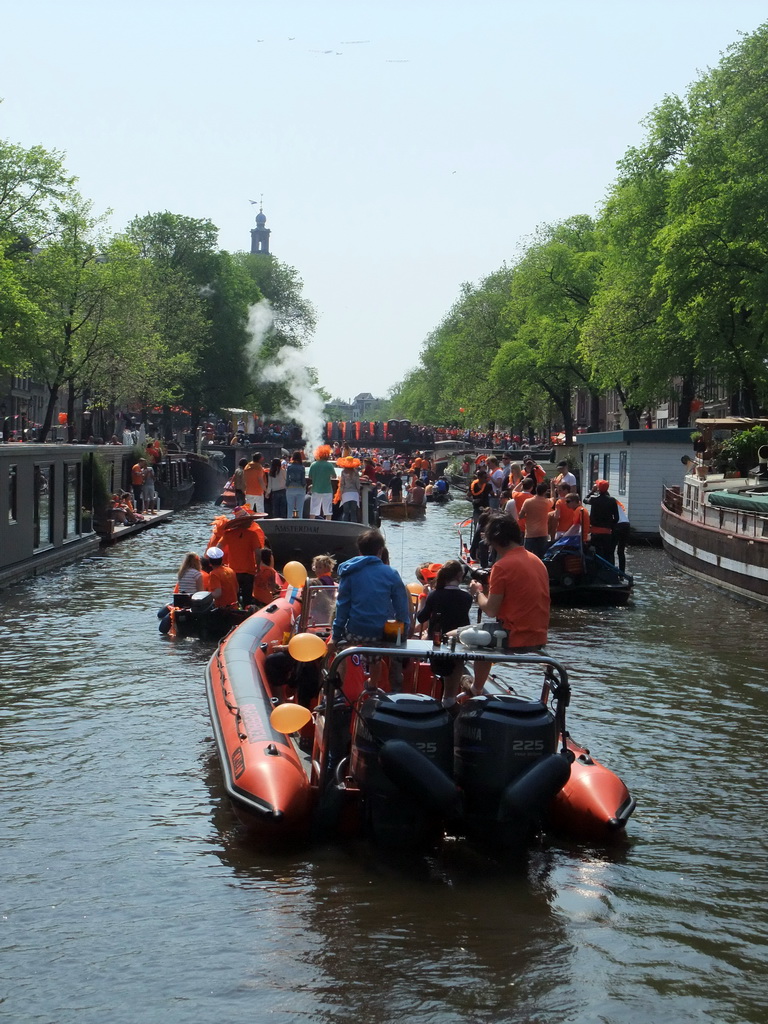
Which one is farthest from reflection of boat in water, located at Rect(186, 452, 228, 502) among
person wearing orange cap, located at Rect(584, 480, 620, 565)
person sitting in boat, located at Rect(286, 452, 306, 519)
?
person wearing orange cap, located at Rect(584, 480, 620, 565)

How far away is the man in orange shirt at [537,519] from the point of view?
21.2 m

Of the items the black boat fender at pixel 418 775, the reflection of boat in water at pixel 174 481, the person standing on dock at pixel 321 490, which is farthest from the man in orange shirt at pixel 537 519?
the reflection of boat in water at pixel 174 481

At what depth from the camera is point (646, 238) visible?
44.4 metres

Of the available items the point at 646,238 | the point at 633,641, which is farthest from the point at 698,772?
the point at 646,238

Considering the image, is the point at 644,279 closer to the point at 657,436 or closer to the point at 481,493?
the point at 657,436

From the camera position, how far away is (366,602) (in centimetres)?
948

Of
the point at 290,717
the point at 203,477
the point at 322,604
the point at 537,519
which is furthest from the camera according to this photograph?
the point at 203,477

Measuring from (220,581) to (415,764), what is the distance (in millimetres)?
9629

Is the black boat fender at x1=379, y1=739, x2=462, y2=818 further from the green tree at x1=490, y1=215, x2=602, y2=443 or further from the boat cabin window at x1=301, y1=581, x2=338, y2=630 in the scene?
the green tree at x1=490, y1=215, x2=602, y2=443

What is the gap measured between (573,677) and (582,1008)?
909 centimetres

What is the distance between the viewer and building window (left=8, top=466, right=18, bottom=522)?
24.3 meters

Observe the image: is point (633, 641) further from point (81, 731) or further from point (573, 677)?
point (81, 731)

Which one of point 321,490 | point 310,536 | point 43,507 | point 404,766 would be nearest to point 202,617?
point 310,536

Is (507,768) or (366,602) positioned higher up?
(366,602)
